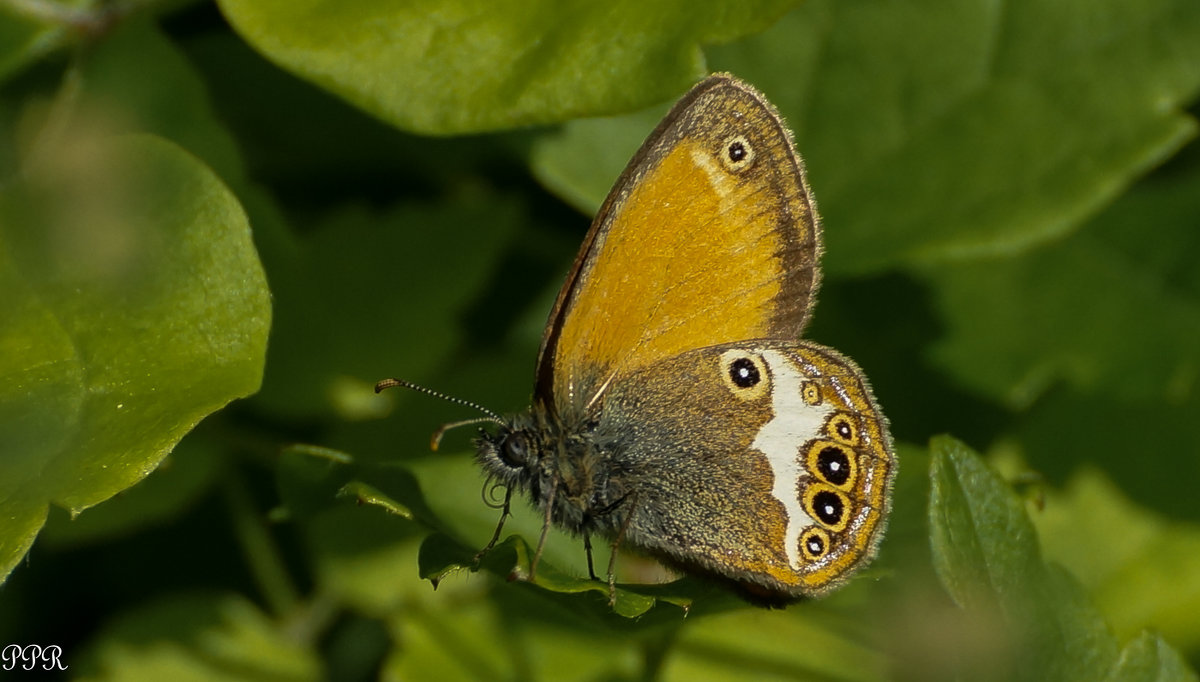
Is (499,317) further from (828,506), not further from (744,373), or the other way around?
(828,506)

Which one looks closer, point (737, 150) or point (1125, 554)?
point (737, 150)

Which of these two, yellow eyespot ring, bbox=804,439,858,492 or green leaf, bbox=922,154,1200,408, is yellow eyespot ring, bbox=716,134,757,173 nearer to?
yellow eyespot ring, bbox=804,439,858,492

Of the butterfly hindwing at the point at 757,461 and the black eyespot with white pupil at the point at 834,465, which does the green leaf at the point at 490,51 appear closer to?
the butterfly hindwing at the point at 757,461

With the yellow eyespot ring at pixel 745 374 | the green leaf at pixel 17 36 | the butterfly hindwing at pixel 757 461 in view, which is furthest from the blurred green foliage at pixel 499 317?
the yellow eyespot ring at pixel 745 374

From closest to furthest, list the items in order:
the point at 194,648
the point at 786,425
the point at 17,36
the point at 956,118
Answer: the point at 786,425, the point at 17,36, the point at 956,118, the point at 194,648

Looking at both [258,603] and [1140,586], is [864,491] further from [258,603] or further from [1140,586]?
[258,603]

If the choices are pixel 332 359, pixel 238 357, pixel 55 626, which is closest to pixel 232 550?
pixel 55 626

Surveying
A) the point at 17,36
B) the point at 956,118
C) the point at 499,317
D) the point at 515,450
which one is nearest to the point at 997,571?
the point at 515,450
